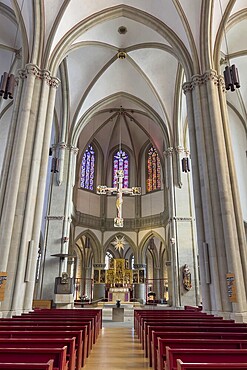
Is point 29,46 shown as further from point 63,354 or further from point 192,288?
point 192,288

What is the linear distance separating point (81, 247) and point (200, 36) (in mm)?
22396

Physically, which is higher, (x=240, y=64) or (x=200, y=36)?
(x=240, y=64)

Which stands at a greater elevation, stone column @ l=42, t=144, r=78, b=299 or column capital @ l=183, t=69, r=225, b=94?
column capital @ l=183, t=69, r=225, b=94

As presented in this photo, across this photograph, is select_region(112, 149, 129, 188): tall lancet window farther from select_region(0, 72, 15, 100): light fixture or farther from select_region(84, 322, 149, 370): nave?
select_region(84, 322, 149, 370): nave

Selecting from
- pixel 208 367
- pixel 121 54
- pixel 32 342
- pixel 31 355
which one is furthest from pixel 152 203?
pixel 208 367

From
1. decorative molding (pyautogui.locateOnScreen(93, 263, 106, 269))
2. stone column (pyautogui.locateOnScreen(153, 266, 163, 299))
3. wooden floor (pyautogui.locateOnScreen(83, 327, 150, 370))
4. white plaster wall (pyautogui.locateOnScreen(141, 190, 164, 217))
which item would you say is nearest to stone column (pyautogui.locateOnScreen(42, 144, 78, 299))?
decorative molding (pyautogui.locateOnScreen(93, 263, 106, 269))

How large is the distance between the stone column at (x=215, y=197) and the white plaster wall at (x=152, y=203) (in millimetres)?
13472

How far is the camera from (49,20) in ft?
37.1

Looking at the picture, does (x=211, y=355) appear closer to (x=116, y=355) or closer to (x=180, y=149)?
(x=116, y=355)

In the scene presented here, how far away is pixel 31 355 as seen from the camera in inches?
120

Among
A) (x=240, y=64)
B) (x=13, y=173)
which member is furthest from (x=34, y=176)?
(x=240, y=64)

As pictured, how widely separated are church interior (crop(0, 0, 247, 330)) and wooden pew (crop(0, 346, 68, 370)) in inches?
212

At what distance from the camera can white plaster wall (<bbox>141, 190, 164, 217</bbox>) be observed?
23.8 meters

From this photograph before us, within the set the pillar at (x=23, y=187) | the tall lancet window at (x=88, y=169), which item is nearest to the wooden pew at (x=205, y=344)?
the pillar at (x=23, y=187)
